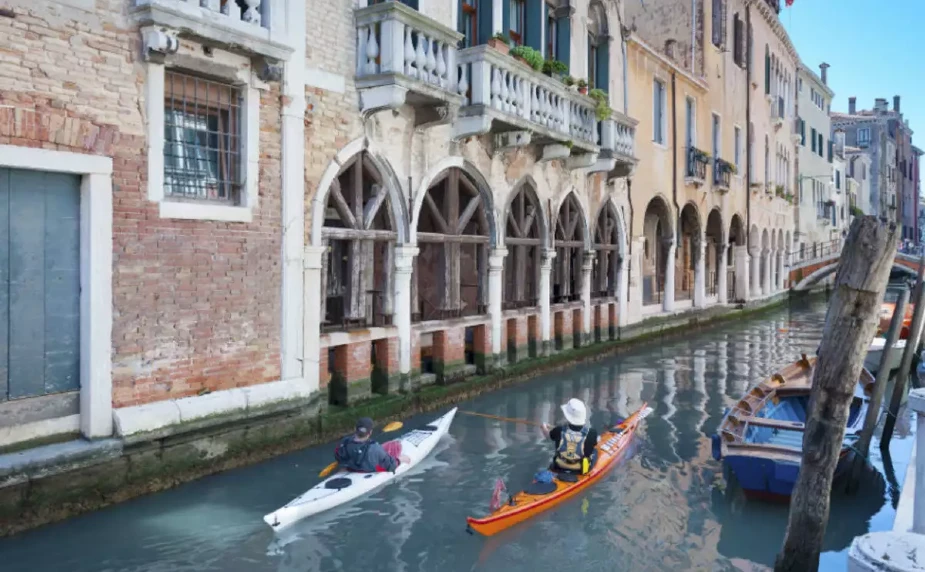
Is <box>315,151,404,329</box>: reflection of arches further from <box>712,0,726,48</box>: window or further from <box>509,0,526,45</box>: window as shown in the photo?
<box>712,0,726,48</box>: window

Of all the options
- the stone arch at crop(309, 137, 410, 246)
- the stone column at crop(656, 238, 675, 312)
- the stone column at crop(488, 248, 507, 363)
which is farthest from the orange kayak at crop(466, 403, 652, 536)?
the stone column at crop(656, 238, 675, 312)

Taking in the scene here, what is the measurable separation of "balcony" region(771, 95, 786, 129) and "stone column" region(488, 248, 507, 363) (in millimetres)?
20686

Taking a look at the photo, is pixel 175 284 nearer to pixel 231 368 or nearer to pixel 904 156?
pixel 231 368

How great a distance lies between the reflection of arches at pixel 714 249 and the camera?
75.0 ft

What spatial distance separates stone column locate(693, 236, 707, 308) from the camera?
20625mm

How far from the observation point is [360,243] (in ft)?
29.5

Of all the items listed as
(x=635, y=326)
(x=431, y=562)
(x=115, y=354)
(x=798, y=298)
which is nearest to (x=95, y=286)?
(x=115, y=354)

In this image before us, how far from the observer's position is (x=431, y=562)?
5.43 metres

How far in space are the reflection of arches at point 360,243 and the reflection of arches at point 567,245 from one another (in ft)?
16.0

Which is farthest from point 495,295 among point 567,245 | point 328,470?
point 328,470

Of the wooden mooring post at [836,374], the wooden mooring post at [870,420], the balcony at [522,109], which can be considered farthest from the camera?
the balcony at [522,109]

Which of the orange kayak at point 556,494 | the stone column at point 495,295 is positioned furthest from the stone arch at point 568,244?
the orange kayak at point 556,494

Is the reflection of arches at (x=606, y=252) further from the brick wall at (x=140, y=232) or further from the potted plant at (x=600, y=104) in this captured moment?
the brick wall at (x=140, y=232)

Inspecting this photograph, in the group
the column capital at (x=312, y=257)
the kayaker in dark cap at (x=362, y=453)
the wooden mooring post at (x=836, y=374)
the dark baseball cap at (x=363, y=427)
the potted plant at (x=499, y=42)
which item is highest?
the potted plant at (x=499, y=42)
